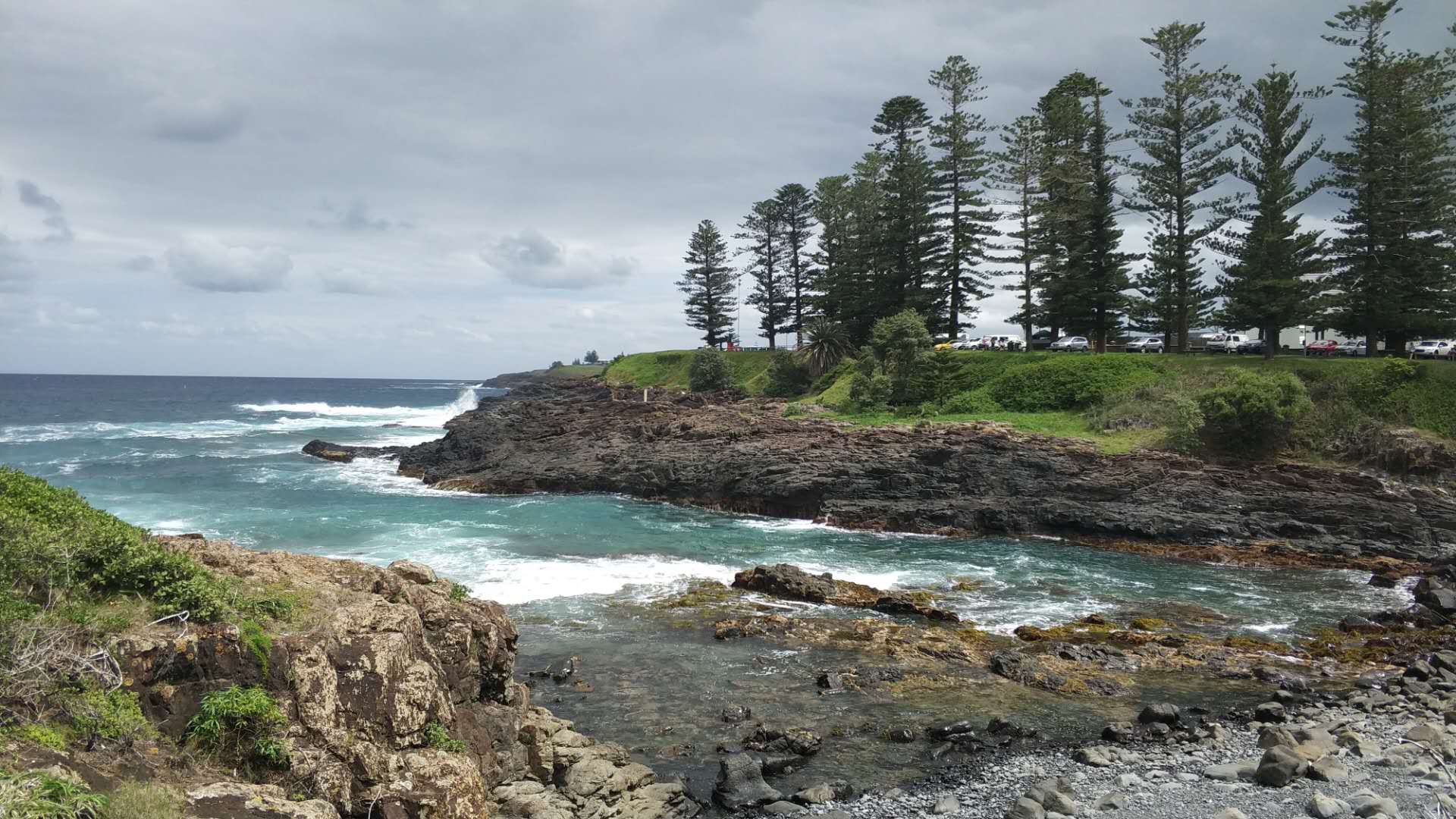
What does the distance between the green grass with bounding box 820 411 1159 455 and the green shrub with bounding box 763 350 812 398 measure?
11.7 meters

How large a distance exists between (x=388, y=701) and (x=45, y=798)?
2.98 metres

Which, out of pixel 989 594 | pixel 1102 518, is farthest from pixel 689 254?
pixel 989 594

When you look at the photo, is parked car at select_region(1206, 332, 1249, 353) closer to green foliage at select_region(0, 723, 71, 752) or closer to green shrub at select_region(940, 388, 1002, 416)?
green shrub at select_region(940, 388, 1002, 416)

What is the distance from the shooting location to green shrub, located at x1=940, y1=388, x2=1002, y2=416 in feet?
133

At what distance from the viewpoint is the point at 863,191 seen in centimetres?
5744

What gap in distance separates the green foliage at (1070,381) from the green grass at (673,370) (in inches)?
749

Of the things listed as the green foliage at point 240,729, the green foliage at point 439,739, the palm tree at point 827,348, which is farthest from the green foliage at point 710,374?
the green foliage at point 240,729

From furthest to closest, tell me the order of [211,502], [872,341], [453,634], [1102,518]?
[872,341]
[211,502]
[1102,518]
[453,634]

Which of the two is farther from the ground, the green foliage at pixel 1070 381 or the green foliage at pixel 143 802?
the green foliage at pixel 1070 381

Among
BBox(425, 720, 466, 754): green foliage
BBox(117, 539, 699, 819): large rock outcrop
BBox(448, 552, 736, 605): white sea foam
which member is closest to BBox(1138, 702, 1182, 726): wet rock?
BBox(117, 539, 699, 819): large rock outcrop

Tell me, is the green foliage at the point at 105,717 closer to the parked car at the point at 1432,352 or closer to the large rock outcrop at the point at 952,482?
the large rock outcrop at the point at 952,482

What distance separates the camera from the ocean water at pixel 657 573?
13.3m

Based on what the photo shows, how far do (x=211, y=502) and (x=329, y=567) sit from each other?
28988 millimetres

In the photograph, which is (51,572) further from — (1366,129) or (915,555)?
(1366,129)
